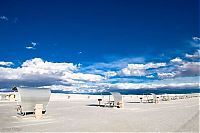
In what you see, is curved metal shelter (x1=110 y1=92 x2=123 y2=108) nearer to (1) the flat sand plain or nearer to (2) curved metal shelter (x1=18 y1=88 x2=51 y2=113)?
(1) the flat sand plain

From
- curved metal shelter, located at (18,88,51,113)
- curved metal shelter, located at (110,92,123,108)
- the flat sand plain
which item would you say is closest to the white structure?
curved metal shelter, located at (110,92,123,108)

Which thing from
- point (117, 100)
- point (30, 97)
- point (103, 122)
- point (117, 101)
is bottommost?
point (103, 122)

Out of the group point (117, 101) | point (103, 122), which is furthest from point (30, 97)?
point (117, 101)

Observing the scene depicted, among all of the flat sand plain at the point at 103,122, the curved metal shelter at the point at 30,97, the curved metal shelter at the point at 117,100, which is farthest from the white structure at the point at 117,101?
the curved metal shelter at the point at 30,97

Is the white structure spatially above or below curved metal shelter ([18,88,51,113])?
below

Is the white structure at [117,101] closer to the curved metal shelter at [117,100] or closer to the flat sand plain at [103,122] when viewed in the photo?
the curved metal shelter at [117,100]

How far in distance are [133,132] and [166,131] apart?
5.69 ft

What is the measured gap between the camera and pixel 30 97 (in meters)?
22.1

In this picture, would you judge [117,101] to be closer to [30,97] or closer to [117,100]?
[117,100]

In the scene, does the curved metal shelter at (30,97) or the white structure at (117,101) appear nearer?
the curved metal shelter at (30,97)

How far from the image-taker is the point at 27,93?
22000mm

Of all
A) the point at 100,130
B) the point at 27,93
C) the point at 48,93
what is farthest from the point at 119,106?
the point at 100,130

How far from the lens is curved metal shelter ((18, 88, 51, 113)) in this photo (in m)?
21.8

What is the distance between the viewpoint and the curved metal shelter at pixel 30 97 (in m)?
21.8
